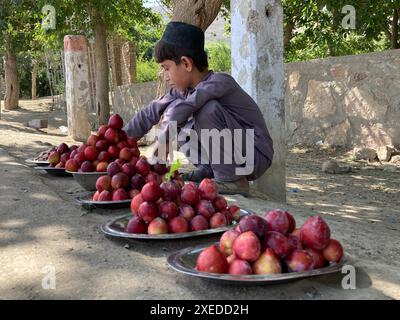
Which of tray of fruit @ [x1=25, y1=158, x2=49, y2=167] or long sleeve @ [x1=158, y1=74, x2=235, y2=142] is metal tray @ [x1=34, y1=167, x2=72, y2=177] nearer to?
tray of fruit @ [x1=25, y1=158, x2=49, y2=167]

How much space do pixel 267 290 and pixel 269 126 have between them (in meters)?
2.59

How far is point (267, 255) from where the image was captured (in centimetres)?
174

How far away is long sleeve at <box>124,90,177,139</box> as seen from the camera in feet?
12.6

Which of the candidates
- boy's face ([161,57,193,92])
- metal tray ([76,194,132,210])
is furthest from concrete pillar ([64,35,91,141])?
metal tray ([76,194,132,210])

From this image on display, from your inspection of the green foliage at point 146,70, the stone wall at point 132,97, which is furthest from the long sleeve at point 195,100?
the green foliage at point 146,70

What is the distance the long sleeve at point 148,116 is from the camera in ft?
12.6

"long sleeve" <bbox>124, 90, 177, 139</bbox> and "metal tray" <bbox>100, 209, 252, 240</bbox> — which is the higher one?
"long sleeve" <bbox>124, 90, 177, 139</bbox>

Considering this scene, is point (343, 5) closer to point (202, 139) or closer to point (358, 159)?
point (358, 159)

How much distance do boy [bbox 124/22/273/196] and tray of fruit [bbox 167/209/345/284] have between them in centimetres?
156

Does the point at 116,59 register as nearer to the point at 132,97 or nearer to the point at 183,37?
the point at 132,97

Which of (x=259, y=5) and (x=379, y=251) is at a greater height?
(x=259, y=5)

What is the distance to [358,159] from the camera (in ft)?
24.0

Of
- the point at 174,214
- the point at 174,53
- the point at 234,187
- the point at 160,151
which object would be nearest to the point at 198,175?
the point at 234,187
